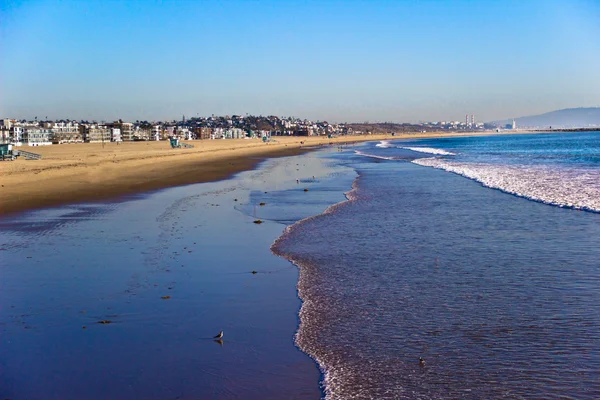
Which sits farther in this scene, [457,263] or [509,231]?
[509,231]

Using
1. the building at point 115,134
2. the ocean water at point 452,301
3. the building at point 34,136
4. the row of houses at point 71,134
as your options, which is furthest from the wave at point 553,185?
the building at point 115,134

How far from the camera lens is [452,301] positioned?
26.1 feet

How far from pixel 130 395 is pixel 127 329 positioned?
1841mm

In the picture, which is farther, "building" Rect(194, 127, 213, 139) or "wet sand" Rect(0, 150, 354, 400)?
"building" Rect(194, 127, 213, 139)

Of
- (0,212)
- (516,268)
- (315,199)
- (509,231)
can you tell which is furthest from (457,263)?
(0,212)

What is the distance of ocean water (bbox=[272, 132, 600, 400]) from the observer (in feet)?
18.2

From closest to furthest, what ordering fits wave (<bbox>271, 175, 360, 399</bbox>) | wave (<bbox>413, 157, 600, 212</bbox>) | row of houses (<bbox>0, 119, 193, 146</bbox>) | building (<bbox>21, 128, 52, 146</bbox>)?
wave (<bbox>271, 175, 360, 399</bbox>) < wave (<bbox>413, 157, 600, 212</bbox>) < row of houses (<bbox>0, 119, 193, 146</bbox>) < building (<bbox>21, 128, 52, 146</bbox>)

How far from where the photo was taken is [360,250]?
11.5m

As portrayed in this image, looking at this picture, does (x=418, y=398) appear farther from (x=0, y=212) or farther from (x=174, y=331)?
(x=0, y=212)

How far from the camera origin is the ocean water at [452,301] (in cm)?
554

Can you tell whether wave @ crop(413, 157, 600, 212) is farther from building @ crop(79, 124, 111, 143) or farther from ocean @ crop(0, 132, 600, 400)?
building @ crop(79, 124, 111, 143)

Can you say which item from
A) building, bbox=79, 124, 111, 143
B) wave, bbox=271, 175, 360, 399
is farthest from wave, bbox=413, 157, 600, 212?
building, bbox=79, 124, 111, 143

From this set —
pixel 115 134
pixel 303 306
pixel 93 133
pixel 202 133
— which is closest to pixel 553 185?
pixel 303 306

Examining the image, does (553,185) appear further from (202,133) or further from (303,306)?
(202,133)
